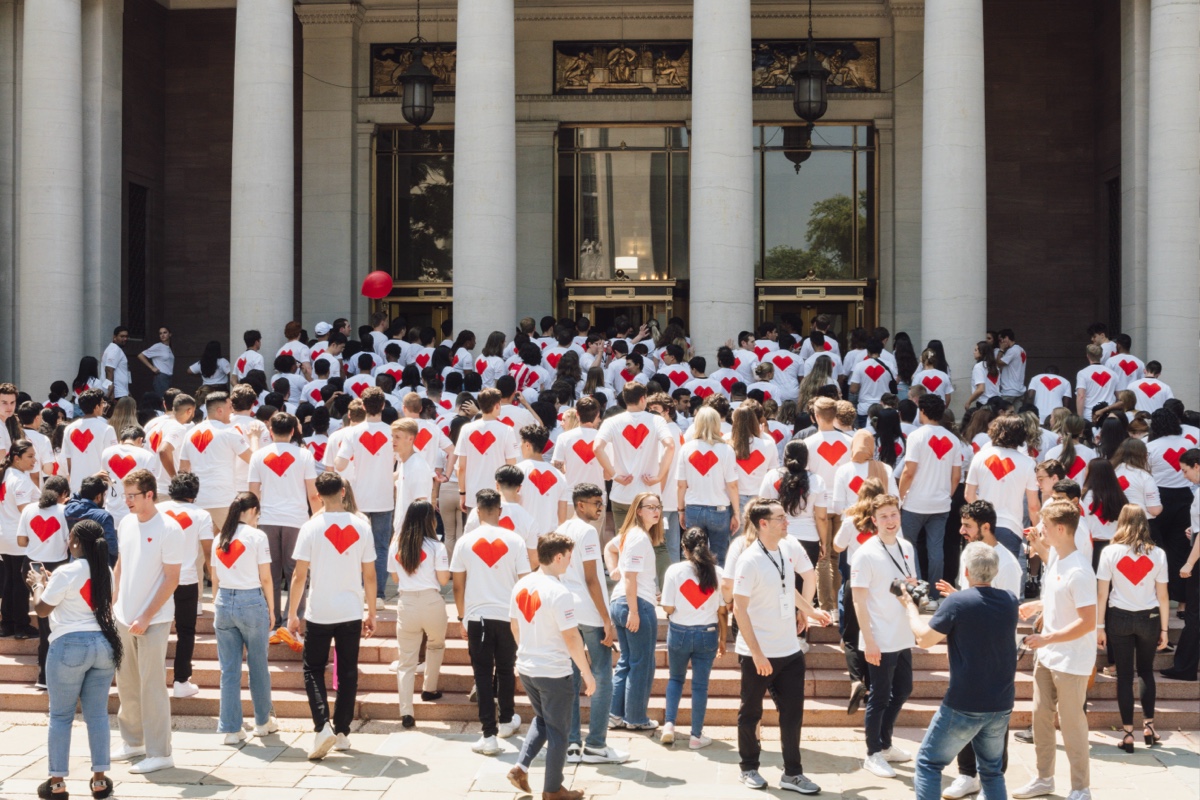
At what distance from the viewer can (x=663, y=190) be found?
24656 mm

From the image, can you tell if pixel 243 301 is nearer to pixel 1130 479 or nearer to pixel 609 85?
pixel 609 85

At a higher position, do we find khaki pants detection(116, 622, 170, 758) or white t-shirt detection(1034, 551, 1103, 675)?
white t-shirt detection(1034, 551, 1103, 675)

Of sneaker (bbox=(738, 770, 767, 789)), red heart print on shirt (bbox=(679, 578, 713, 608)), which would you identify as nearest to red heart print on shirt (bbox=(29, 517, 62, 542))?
red heart print on shirt (bbox=(679, 578, 713, 608))

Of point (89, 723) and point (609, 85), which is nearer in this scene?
point (89, 723)

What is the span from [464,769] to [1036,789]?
395cm

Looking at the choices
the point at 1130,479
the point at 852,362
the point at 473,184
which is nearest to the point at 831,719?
the point at 1130,479

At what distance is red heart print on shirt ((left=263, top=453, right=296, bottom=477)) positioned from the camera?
1130cm

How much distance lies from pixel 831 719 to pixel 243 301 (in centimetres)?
1175

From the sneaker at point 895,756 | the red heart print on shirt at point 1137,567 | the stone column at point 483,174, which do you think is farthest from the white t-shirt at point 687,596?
the stone column at point 483,174

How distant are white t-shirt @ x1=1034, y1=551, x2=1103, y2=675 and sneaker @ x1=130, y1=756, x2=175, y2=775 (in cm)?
614

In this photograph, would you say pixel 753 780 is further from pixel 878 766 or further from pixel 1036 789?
pixel 1036 789

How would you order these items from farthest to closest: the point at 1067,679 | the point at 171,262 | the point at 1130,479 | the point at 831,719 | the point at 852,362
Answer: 1. the point at 171,262
2. the point at 852,362
3. the point at 1130,479
4. the point at 831,719
5. the point at 1067,679

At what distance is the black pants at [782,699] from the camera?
8.87 meters

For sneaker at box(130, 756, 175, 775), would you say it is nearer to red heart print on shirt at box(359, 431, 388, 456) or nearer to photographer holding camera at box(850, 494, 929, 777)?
red heart print on shirt at box(359, 431, 388, 456)
